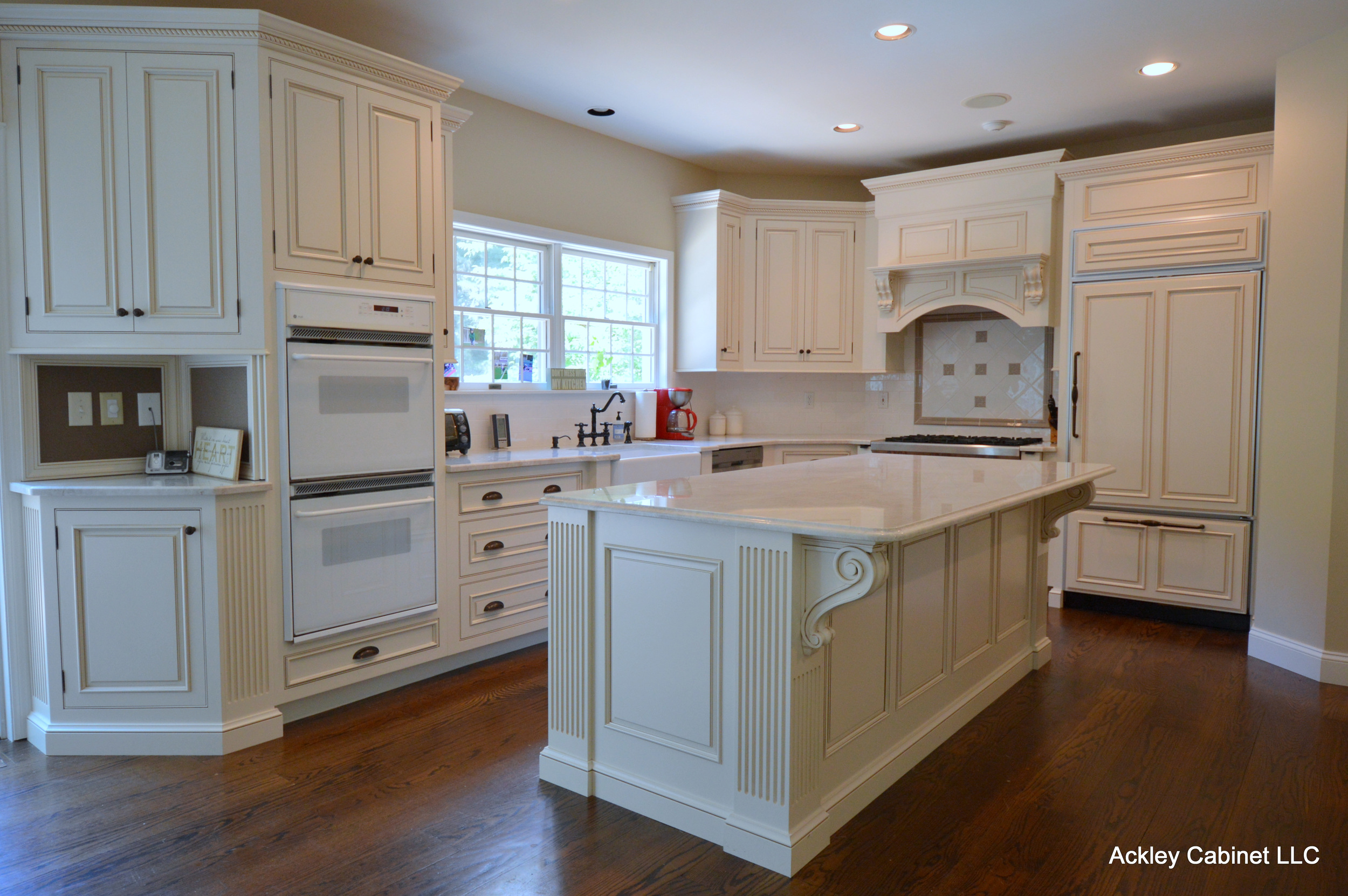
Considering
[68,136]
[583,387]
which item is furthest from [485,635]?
[68,136]

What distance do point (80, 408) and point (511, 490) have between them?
1.61 m

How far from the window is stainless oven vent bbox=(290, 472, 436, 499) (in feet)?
3.55

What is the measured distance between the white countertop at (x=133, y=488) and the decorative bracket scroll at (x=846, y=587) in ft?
6.31

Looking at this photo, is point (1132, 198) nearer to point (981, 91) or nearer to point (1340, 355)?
point (981, 91)

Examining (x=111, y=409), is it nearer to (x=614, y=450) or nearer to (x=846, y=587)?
(x=614, y=450)

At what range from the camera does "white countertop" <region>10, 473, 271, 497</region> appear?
108 inches

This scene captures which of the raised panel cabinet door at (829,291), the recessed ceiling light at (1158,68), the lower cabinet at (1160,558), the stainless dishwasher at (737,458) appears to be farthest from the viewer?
the raised panel cabinet door at (829,291)

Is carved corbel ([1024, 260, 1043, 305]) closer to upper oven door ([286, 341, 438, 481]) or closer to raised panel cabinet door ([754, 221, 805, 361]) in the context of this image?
raised panel cabinet door ([754, 221, 805, 361])

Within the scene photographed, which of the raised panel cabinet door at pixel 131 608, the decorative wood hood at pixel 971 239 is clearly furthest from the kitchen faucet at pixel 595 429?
the raised panel cabinet door at pixel 131 608

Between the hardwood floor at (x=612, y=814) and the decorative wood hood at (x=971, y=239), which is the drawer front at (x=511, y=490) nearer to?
the hardwood floor at (x=612, y=814)

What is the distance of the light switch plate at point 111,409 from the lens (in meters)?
3.10

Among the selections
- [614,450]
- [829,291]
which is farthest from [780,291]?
[614,450]

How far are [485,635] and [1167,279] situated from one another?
3773 mm

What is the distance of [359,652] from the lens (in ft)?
10.6
